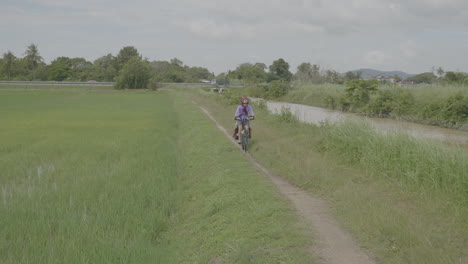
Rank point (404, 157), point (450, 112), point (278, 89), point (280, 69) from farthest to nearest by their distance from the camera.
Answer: point (280, 69) < point (278, 89) < point (450, 112) < point (404, 157)

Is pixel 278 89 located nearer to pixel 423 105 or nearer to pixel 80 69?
pixel 423 105

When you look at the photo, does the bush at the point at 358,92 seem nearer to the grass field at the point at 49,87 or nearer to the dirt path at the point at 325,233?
the dirt path at the point at 325,233

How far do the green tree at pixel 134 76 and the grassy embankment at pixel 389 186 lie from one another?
187 ft

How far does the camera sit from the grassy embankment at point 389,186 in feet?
14.3

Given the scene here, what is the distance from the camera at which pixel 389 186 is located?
680cm

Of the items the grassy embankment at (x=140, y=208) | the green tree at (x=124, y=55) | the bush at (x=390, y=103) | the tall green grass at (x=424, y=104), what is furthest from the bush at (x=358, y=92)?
the green tree at (x=124, y=55)

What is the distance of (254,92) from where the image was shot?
171 ft

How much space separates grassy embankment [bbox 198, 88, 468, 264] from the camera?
4.37 m

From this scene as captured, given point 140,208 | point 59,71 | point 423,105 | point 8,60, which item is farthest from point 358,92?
point 8,60

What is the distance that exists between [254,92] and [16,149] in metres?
42.2

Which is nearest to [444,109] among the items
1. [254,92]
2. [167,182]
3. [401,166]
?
[401,166]

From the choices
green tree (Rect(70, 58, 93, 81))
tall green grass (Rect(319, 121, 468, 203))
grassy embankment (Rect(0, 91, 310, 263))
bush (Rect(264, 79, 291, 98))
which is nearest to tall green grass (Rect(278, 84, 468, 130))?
tall green grass (Rect(319, 121, 468, 203))

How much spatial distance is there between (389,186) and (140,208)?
4110mm

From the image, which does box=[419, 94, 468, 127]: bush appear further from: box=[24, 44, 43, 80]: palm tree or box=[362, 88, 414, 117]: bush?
box=[24, 44, 43, 80]: palm tree
